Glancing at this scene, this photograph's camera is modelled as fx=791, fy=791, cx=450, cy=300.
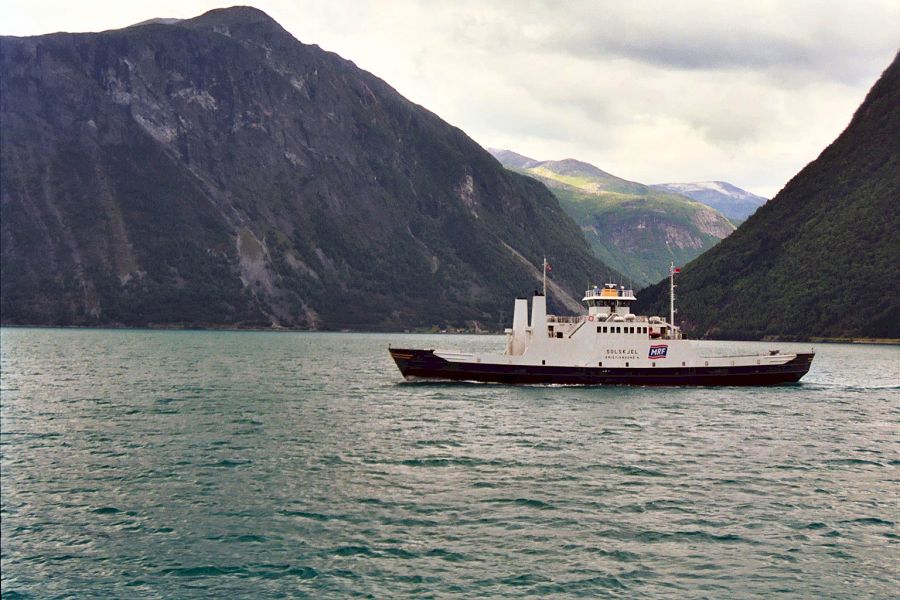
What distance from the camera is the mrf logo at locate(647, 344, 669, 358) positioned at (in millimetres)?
85938

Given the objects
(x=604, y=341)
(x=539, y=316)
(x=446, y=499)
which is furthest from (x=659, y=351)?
(x=446, y=499)

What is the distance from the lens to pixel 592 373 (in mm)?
85188

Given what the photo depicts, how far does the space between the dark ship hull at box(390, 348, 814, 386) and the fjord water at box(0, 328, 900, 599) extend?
13558 mm

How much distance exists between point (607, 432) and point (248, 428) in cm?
2531

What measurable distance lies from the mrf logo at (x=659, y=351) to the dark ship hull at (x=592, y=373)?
1421 mm

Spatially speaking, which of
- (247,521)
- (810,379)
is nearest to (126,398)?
(247,521)

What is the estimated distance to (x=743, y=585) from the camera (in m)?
25.1

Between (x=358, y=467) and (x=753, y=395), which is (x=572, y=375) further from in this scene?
(x=358, y=467)

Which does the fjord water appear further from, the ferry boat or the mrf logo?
the mrf logo

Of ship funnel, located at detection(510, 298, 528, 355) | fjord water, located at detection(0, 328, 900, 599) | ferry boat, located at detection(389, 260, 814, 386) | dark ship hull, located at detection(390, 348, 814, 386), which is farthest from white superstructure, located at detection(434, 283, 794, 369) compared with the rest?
fjord water, located at detection(0, 328, 900, 599)

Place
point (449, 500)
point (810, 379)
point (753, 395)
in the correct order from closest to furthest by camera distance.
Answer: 1. point (449, 500)
2. point (753, 395)
3. point (810, 379)

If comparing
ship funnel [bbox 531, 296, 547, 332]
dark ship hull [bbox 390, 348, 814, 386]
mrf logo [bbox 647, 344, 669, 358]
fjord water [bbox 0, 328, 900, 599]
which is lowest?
fjord water [bbox 0, 328, 900, 599]

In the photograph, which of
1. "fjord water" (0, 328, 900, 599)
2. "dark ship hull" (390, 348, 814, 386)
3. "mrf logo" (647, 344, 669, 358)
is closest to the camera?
"fjord water" (0, 328, 900, 599)

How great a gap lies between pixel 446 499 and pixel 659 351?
56.1 m
